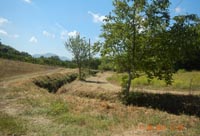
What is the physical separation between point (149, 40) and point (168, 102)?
15.5 feet

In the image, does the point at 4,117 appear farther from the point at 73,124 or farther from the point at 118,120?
the point at 118,120

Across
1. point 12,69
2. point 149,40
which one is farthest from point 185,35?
point 12,69

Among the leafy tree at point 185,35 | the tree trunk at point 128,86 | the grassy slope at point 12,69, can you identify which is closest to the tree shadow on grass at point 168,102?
the tree trunk at point 128,86

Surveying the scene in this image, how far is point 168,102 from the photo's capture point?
1931cm

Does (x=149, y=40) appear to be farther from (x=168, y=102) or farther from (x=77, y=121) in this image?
(x=77, y=121)

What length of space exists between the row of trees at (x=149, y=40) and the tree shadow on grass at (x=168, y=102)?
3.25 feet

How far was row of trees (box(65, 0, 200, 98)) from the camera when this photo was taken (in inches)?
742

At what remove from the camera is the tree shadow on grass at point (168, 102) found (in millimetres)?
18094

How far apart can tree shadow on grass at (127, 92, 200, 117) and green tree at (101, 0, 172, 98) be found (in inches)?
35.3

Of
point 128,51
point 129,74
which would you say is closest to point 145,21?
point 128,51

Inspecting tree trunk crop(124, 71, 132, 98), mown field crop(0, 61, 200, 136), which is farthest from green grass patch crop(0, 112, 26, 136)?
tree trunk crop(124, 71, 132, 98)

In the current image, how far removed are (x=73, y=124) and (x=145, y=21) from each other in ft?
35.2

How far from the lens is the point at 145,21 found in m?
18.9

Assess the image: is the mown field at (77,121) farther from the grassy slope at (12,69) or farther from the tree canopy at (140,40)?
the grassy slope at (12,69)
